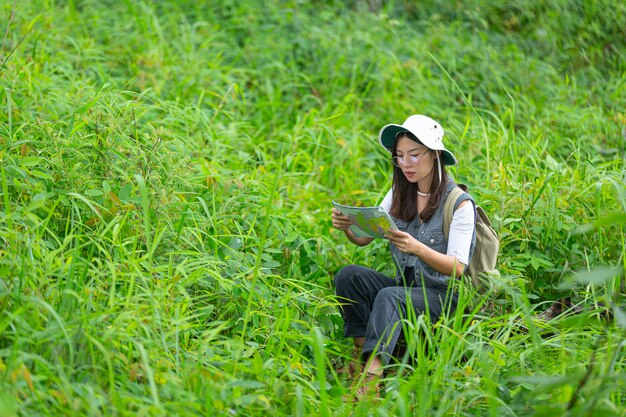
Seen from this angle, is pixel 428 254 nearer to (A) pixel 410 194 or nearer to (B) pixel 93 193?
(A) pixel 410 194

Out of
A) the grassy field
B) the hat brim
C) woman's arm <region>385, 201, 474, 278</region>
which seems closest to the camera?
the grassy field

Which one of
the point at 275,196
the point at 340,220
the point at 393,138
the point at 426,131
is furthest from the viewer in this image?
the point at 275,196

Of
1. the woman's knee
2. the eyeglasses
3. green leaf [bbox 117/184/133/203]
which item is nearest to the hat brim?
the eyeglasses

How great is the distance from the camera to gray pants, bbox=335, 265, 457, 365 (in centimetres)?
311

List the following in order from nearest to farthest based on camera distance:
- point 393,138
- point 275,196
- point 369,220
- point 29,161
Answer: point 29,161
point 369,220
point 393,138
point 275,196

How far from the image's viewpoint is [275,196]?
4.22m

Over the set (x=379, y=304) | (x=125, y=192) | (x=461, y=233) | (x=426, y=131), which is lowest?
(x=379, y=304)

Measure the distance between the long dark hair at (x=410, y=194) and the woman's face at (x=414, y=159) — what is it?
22mm

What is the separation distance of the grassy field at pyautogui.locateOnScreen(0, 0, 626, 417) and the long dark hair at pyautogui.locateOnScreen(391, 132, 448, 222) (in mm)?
480

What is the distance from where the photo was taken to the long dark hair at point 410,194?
3404 millimetres

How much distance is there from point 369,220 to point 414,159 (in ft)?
1.25

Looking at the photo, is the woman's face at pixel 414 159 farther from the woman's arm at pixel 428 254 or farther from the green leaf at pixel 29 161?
the green leaf at pixel 29 161

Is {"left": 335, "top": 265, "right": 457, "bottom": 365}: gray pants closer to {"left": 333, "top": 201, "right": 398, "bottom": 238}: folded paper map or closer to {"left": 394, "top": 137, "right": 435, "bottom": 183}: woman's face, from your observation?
{"left": 333, "top": 201, "right": 398, "bottom": 238}: folded paper map

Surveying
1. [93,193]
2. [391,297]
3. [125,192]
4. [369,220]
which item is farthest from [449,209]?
[93,193]
